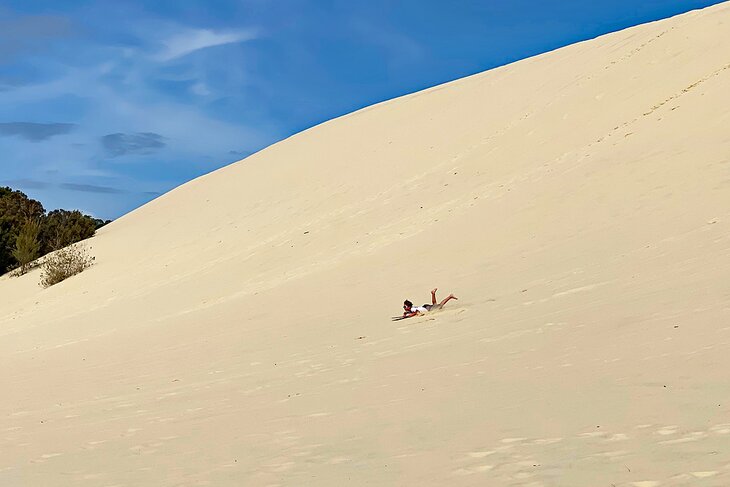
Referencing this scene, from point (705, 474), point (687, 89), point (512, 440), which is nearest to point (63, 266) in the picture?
Answer: point (687, 89)

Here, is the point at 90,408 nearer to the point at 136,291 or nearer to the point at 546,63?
the point at 136,291

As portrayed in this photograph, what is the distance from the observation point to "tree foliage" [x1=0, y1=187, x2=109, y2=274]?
29750 mm

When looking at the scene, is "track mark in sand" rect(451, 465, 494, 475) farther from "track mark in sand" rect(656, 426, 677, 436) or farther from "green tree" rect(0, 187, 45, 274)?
"green tree" rect(0, 187, 45, 274)

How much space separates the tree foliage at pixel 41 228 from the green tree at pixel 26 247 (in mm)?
42

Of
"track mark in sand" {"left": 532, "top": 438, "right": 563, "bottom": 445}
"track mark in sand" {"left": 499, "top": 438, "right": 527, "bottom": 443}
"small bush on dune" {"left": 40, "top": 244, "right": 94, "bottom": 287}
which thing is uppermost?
→ "small bush on dune" {"left": 40, "top": 244, "right": 94, "bottom": 287}

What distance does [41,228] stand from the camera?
32.0m

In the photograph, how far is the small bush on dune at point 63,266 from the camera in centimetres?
2456

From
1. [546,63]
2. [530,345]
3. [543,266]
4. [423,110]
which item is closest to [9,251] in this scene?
[423,110]

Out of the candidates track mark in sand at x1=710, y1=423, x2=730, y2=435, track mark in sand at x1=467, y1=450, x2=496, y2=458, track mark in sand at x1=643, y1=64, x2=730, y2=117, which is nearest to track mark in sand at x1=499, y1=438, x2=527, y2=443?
track mark in sand at x1=467, y1=450, x2=496, y2=458

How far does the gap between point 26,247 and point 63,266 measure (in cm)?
438

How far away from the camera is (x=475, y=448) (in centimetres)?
439

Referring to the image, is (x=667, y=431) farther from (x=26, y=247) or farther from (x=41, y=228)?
(x=41, y=228)

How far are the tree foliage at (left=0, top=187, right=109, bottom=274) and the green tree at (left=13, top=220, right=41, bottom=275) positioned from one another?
0.04 m

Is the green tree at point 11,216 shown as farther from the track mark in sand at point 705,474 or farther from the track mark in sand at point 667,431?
the track mark in sand at point 705,474
